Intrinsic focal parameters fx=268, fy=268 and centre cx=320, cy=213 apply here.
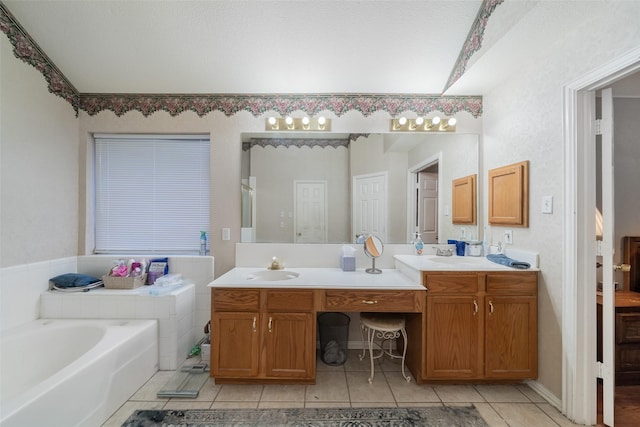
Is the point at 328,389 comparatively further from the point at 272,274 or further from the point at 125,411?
the point at 125,411

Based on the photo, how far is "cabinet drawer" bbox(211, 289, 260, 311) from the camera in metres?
1.92

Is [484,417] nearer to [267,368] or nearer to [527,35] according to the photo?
[267,368]

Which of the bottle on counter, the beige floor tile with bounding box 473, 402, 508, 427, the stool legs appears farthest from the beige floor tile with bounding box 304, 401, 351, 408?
the bottle on counter

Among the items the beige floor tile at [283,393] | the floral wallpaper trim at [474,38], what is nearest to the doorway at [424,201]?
the floral wallpaper trim at [474,38]

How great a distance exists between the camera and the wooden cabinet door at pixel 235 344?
6.26 feet

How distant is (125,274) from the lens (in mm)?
2387

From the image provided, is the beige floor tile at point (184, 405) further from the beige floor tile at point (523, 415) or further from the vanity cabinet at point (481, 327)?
the beige floor tile at point (523, 415)

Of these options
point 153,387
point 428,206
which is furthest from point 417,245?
point 153,387

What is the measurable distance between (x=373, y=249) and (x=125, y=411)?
2.07 metres

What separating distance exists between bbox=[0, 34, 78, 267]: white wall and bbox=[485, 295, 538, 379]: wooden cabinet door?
11.6 feet

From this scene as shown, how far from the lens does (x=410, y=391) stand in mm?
1942

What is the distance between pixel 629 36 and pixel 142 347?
3.55 metres

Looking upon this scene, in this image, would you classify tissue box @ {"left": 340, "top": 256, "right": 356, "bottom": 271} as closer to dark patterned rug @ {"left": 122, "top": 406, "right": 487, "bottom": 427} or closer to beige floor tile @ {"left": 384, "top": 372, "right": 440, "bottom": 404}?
beige floor tile @ {"left": 384, "top": 372, "right": 440, "bottom": 404}

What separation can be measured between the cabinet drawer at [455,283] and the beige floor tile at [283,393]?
1.18m
